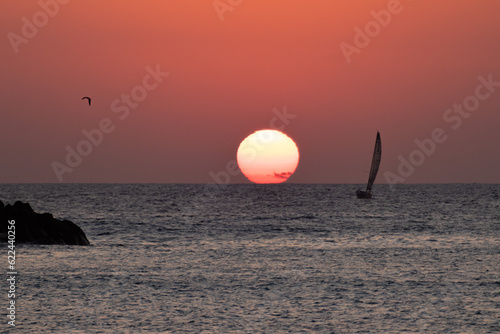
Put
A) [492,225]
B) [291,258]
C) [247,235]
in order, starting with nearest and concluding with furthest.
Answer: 1. [291,258]
2. [247,235]
3. [492,225]

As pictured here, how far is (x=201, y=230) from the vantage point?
61812mm

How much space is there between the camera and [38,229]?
4525cm

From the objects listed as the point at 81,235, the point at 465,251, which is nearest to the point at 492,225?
the point at 465,251

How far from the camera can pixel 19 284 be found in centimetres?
2792

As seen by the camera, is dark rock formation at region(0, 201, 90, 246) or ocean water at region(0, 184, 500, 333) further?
dark rock formation at region(0, 201, 90, 246)

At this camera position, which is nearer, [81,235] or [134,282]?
[134,282]

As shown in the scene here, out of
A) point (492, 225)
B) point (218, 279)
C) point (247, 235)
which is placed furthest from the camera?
point (492, 225)

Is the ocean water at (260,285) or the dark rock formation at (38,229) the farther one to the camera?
the dark rock formation at (38,229)

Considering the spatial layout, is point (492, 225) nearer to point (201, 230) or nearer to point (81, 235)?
point (201, 230)

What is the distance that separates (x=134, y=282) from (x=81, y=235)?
59.0ft

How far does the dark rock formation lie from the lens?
44531 millimetres

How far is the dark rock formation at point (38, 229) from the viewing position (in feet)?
146

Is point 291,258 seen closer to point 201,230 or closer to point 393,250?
point 393,250

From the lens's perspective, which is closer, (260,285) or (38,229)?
(260,285)
